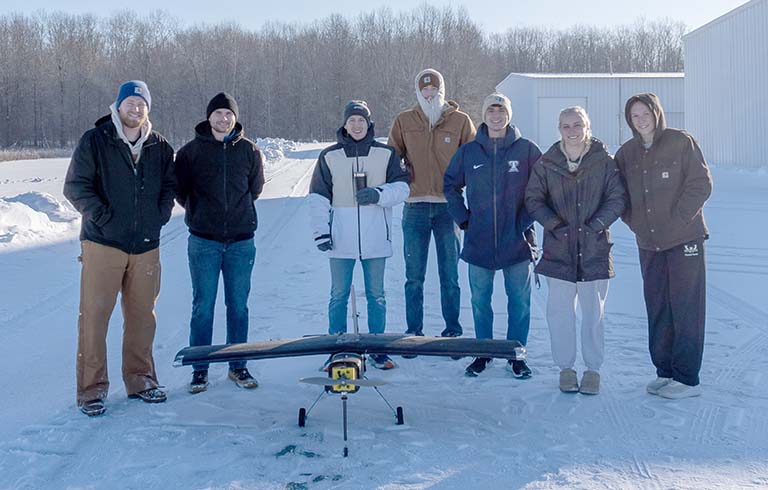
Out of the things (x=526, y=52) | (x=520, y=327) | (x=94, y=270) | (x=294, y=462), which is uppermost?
(x=526, y=52)

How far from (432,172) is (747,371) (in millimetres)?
2735

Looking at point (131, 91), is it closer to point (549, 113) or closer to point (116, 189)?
point (116, 189)

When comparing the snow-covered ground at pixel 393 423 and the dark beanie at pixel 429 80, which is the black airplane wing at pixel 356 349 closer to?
the snow-covered ground at pixel 393 423

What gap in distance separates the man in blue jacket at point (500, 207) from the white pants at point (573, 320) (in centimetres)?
36

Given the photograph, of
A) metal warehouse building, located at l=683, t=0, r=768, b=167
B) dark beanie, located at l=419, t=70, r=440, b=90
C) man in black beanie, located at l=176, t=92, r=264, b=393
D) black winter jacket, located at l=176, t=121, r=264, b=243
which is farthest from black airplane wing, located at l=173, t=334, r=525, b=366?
metal warehouse building, located at l=683, t=0, r=768, b=167

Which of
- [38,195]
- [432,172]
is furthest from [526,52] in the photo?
[432,172]

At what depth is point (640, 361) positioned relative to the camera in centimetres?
557

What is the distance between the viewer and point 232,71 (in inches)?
3078

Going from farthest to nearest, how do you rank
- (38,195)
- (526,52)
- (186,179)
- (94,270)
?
1. (526,52)
2. (38,195)
3. (186,179)
4. (94,270)

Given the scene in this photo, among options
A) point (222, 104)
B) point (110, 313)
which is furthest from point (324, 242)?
point (110, 313)

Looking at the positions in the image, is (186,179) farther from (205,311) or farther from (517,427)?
(517,427)

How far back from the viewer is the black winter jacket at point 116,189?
4.59 m

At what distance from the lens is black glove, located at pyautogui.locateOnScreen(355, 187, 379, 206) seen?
5281mm

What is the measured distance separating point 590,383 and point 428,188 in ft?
6.59
